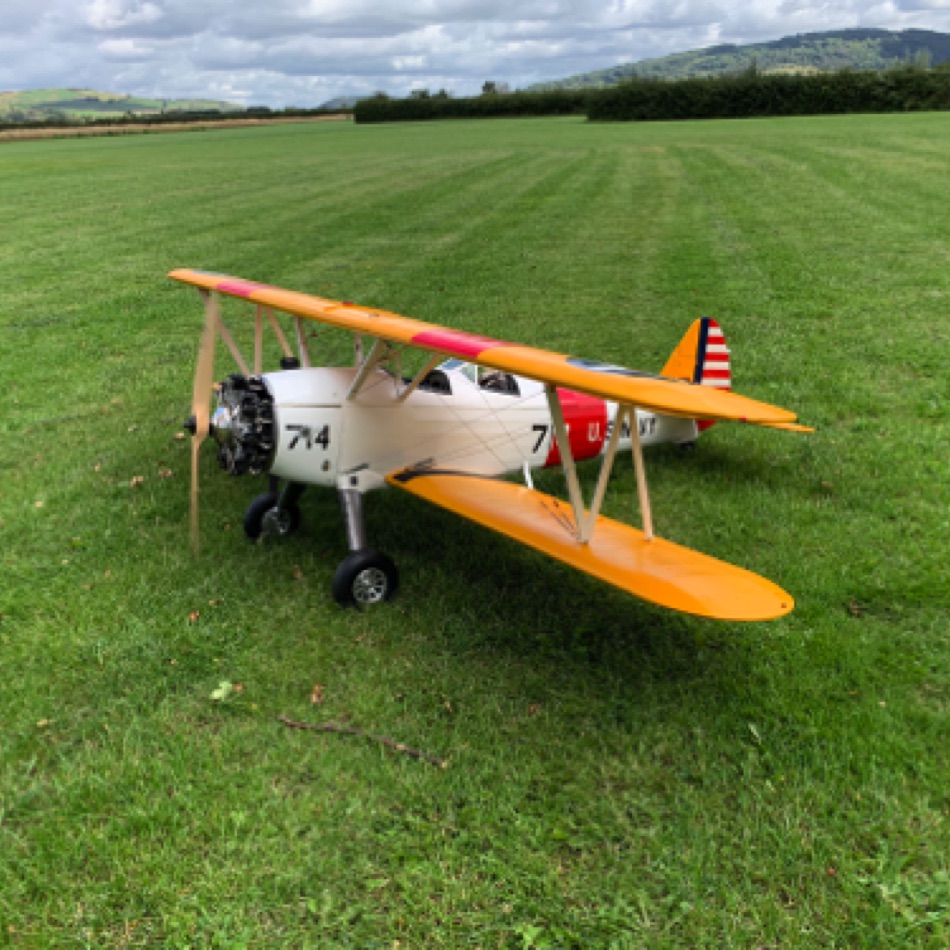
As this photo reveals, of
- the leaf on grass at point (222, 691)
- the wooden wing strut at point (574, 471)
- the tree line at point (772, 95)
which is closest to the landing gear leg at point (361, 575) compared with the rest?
the leaf on grass at point (222, 691)

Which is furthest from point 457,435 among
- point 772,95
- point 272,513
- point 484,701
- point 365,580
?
point 772,95

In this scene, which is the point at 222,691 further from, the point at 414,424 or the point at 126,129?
the point at 126,129

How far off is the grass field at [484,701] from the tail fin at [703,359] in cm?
64

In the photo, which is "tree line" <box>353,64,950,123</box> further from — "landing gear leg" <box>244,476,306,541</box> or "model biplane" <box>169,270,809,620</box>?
"landing gear leg" <box>244,476,306,541</box>

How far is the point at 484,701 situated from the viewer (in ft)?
13.4

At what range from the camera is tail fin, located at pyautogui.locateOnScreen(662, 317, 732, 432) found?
6.78 metres

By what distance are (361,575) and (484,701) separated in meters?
1.24

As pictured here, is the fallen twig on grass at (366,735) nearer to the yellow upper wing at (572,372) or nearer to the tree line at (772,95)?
the yellow upper wing at (572,372)

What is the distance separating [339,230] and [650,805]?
16552mm

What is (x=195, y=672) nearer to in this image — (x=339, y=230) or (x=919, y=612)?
(x=919, y=612)

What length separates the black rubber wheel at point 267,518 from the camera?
5734 mm

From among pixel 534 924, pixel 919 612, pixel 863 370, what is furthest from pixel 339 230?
pixel 534 924

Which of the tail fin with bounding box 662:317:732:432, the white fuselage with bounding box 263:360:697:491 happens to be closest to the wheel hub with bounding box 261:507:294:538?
the white fuselage with bounding box 263:360:697:491

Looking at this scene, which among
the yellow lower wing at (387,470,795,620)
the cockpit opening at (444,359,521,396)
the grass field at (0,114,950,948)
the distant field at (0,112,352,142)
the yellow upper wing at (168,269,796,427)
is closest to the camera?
the grass field at (0,114,950,948)
